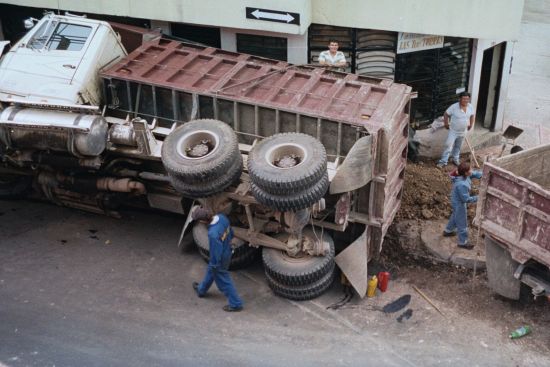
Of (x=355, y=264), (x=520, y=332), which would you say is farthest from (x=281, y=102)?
(x=520, y=332)

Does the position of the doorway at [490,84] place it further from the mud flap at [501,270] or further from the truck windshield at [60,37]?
the truck windshield at [60,37]

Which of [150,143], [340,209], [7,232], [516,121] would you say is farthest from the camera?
[516,121]

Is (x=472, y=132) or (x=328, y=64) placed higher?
(x=328, y=64)

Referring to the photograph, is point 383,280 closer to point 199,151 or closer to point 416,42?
point 199,151

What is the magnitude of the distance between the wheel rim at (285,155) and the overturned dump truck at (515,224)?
2.05 meters

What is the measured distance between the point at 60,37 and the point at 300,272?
485 cm

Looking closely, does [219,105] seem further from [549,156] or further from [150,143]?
[549,156]

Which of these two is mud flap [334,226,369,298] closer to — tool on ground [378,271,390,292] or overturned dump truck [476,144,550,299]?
tool on ground [378,271,390,292]

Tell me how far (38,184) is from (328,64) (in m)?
4.62

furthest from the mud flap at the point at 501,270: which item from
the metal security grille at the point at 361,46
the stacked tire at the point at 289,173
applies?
the metal security grille at the point at 361,46

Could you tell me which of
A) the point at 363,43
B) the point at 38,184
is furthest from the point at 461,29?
the point at 38,184

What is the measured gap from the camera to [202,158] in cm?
773

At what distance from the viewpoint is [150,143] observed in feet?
28.2

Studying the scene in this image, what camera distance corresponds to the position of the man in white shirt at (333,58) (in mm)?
10380
